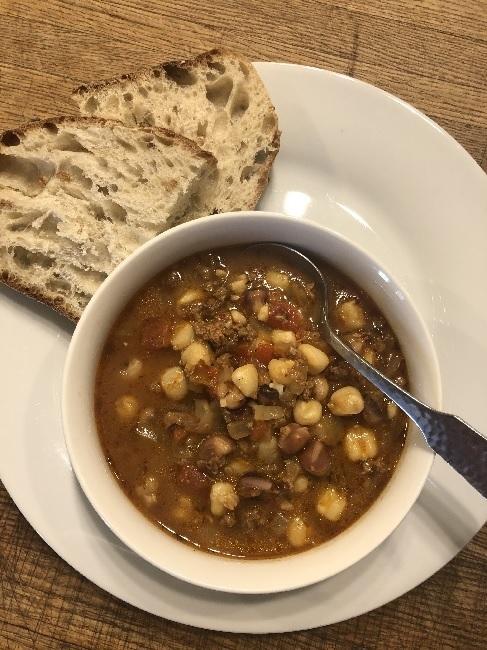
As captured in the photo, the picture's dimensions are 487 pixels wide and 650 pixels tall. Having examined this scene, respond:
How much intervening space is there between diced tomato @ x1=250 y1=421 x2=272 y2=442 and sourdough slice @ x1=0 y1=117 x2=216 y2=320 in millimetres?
950

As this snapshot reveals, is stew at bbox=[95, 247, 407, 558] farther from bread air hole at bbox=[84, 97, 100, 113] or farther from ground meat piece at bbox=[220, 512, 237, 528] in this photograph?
bread air hole at bbox=[84, 97, 100, 113]

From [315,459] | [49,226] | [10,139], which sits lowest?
[315,459]

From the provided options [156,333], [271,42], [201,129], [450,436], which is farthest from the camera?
[271,42]

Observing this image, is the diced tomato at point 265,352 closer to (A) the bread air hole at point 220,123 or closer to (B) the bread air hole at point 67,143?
(A) the bread air hole at point 220,123

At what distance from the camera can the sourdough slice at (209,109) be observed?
9.08 ft

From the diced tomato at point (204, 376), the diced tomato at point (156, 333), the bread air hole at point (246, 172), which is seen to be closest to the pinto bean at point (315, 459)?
the diced tomato at point (204, 376)

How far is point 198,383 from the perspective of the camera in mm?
2336

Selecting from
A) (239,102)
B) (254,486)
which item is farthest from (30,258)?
(254,486)

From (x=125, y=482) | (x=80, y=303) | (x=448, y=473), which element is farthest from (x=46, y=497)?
(x=448, y=473)

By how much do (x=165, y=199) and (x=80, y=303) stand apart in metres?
0.60

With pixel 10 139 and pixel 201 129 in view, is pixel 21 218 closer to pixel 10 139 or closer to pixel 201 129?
pixel 10 139

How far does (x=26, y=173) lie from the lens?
9.43ft

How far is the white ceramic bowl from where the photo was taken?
219 centimetres

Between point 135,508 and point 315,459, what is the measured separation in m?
0.72
